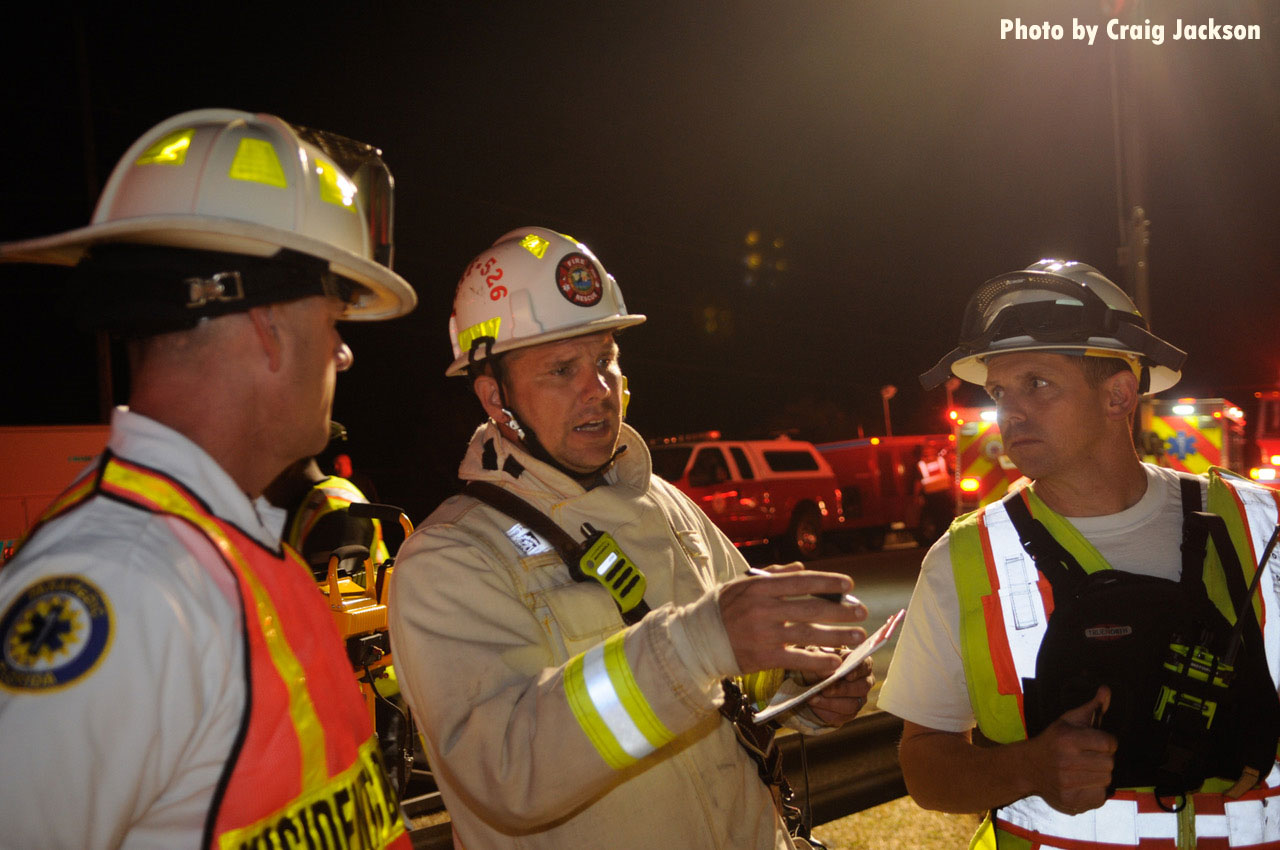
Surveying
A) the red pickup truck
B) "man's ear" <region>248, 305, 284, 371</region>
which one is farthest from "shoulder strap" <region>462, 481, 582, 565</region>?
the red pickup truck

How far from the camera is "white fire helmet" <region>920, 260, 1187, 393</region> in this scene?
251cm

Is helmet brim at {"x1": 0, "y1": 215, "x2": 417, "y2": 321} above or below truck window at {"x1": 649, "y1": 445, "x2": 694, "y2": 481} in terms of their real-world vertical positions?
above

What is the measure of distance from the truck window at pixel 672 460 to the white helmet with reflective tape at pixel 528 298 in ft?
45.7

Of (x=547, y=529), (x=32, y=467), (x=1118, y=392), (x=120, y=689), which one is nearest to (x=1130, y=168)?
(x=1118, y=392)

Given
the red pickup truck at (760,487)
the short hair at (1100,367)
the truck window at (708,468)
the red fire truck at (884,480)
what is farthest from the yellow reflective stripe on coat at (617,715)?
the red fire truck at (884,480)

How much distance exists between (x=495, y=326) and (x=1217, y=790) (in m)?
2.28

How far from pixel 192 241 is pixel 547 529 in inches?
42.8

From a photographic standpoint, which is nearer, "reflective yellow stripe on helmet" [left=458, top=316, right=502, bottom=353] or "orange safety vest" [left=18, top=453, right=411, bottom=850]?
"orange safety vest" [left=18, top=453, right=411, bottom=850]

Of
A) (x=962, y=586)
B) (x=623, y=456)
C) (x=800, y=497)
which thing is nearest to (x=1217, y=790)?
(x=962, y=586)

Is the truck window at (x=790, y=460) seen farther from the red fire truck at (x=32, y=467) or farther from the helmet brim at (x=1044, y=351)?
the helmet brim at (x=1044, y=351)

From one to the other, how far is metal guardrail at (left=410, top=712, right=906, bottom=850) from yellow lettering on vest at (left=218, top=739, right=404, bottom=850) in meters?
3.15

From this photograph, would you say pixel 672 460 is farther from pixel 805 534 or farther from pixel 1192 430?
pixel 1192 430

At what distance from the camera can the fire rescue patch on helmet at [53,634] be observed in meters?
1.10

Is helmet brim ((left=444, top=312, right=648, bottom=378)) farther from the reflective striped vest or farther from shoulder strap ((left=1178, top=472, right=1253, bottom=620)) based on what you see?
shoulder strap ((left=1178, top=472, right=1253, bottom=620))
